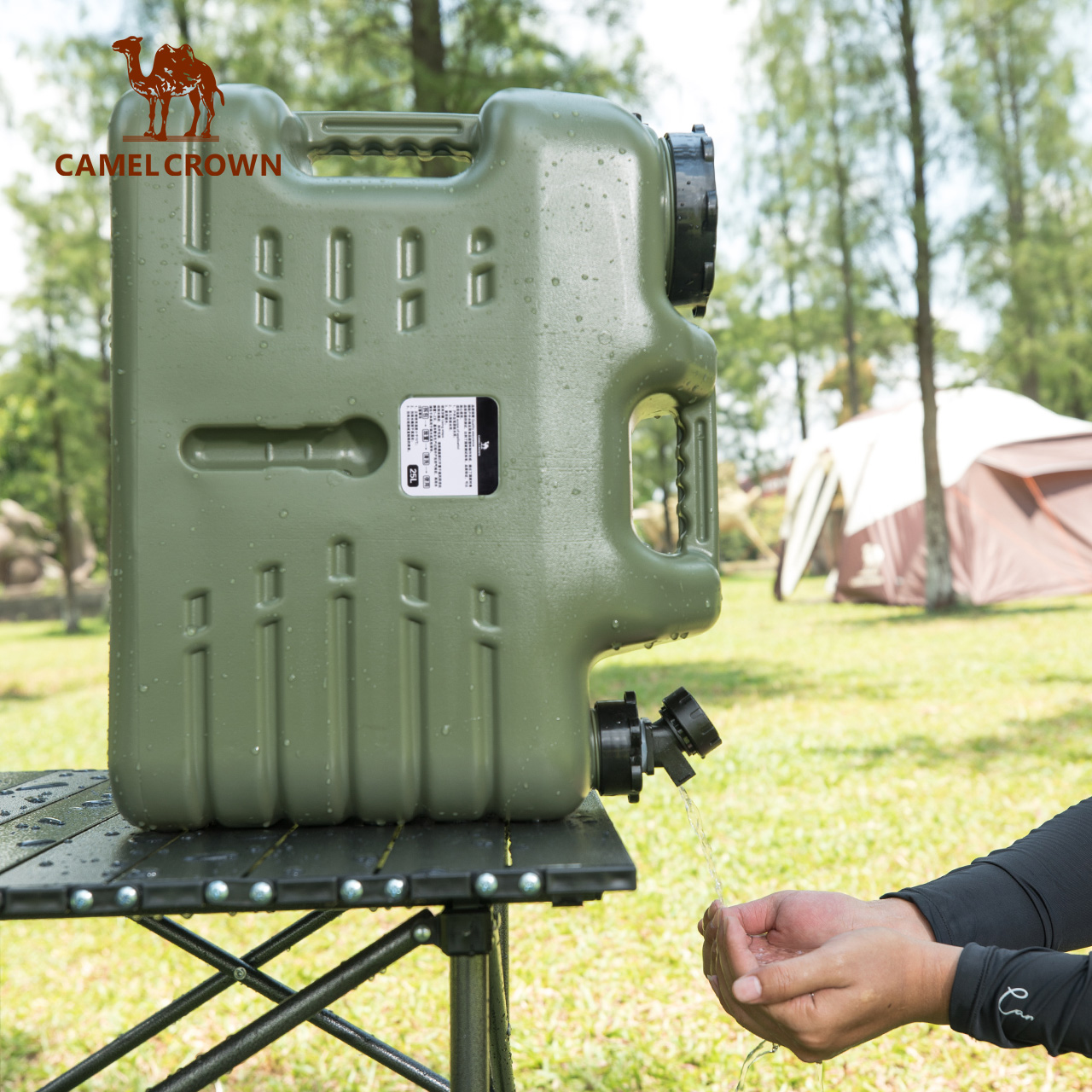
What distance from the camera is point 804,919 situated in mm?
1195

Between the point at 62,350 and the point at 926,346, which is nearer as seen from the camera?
the point at 926,346

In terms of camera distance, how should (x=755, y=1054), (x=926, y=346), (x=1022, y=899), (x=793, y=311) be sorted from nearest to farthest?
(x=1022, y=899) < (x=755, y=1054) < (x=926, y=346) < (x=793, y=311)

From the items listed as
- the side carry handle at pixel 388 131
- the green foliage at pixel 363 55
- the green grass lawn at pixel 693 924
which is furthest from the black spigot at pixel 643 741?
the green foliage at pixel 363 55

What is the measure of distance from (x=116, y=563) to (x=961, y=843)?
11.5ft

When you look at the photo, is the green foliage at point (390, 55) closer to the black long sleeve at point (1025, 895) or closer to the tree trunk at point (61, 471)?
the black long sleeve at point (1025, 895)

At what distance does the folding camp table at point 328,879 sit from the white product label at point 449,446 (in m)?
0.34

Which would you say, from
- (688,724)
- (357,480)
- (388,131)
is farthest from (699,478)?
(388,131)

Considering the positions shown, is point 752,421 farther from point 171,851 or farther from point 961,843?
point 171,851

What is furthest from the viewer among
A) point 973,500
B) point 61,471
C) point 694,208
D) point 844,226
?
point 61,471

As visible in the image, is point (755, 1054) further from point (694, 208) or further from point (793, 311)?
point (793, 311)

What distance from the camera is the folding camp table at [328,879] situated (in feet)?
2.53

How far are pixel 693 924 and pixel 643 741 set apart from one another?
91.2 inches

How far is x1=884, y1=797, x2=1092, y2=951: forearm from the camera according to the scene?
3.78 ft

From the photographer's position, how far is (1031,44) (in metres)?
12.0
